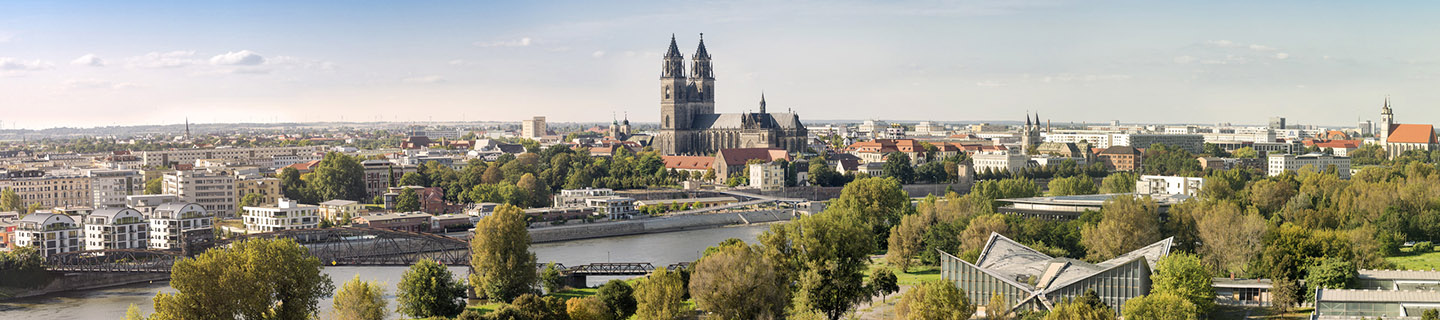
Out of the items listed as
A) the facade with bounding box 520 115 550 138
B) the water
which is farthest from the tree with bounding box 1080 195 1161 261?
the facade with bounding box 520 115 550 138

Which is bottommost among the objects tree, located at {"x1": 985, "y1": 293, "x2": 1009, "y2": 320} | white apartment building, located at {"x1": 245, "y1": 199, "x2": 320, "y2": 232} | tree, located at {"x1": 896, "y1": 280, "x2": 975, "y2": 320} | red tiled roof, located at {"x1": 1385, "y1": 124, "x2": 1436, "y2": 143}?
white apartment building, located at {"x1": 245, "y1": 199, "x2": 320, "y2": 232}

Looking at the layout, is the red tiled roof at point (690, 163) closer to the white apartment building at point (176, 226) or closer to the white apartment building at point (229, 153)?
the white apartment building at point (229, 153)

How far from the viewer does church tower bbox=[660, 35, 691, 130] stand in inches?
3354

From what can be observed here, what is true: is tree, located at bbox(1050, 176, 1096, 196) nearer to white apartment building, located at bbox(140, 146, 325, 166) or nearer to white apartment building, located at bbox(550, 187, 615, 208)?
white apartment building, located at bbox(550, 187, 615, 208)

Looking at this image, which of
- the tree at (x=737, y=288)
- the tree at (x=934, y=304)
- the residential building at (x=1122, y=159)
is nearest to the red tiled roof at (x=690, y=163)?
the residential building at (x=1122, y=159)

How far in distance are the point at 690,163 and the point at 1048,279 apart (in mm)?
49282

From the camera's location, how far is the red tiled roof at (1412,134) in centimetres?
8738

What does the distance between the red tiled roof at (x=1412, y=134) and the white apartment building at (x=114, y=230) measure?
242 feet

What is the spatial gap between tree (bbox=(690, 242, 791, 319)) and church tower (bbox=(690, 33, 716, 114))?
64.2 m

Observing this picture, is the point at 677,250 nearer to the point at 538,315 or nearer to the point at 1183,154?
the point at 538,315

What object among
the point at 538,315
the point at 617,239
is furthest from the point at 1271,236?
the point at 617,239

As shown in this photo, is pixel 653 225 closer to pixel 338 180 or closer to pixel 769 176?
pixel 338 180

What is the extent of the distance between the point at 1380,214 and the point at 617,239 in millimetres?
22330

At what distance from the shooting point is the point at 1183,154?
83688mm
